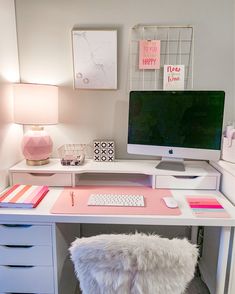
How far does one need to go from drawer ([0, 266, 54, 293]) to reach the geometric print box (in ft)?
2.57

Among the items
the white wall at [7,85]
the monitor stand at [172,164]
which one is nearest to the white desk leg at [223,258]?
the monitor stand at [172,164]

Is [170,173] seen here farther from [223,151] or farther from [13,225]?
[13,225]

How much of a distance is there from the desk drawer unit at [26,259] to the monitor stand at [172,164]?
0.81 meters

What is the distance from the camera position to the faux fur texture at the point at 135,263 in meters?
0.79

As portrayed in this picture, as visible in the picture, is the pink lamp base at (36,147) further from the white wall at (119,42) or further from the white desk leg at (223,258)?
the white desk leg at (223,258)

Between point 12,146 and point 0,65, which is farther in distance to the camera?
point 12,146

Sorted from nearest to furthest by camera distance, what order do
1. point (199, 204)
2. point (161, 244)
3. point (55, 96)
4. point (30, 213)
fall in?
point (161, 244), point (30, 213), point (199, 204), point (55, 96)

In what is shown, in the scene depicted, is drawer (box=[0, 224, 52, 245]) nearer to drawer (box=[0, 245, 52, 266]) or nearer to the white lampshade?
drawer (box=[0, 245, 52, 266])

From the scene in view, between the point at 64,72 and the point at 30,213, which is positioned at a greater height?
the point at 64,72

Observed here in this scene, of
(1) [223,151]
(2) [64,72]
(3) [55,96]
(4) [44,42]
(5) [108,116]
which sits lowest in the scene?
(1) [223,151]

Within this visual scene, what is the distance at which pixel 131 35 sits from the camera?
1666mm

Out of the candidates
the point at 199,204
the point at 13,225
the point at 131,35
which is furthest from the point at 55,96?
the point at 199,204

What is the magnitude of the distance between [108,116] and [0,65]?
2.54 ft

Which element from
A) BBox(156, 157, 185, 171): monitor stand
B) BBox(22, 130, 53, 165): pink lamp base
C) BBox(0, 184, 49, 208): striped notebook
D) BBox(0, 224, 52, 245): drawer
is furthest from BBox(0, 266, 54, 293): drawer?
BBox(156, 157, 185, 171): monitor stand
